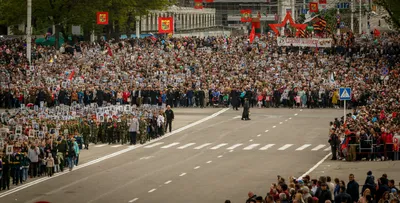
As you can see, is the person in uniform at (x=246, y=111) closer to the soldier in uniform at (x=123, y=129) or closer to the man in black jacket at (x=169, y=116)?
the man in black jacket at (x=169, y=116)

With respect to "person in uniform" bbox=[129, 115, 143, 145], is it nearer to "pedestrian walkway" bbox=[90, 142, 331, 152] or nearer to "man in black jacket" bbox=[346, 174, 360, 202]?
"pedestrian walkway" bbox=[90, 142, 331, 152]

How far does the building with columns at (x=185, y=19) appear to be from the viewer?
143750mm

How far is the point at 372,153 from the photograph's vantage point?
41.6 m

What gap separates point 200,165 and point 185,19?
386 feet

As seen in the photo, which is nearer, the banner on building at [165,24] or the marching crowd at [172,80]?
the marching crowd at [172,80]

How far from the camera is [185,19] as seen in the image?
520ft

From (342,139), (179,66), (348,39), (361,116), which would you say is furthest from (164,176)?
(348,39)

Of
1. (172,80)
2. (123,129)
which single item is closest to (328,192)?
(123,129)

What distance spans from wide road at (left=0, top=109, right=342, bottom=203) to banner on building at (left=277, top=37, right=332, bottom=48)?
15.0 m

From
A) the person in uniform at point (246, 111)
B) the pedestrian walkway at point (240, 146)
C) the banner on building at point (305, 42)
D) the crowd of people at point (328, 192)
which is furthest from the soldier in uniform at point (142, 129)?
the banner on building at point (305, 42)

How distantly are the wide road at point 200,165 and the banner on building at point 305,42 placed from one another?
15.0 meters

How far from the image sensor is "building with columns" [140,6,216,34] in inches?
5659

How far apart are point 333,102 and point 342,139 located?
21466 millimetres

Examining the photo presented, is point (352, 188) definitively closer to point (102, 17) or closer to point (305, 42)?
point (305, 42)
